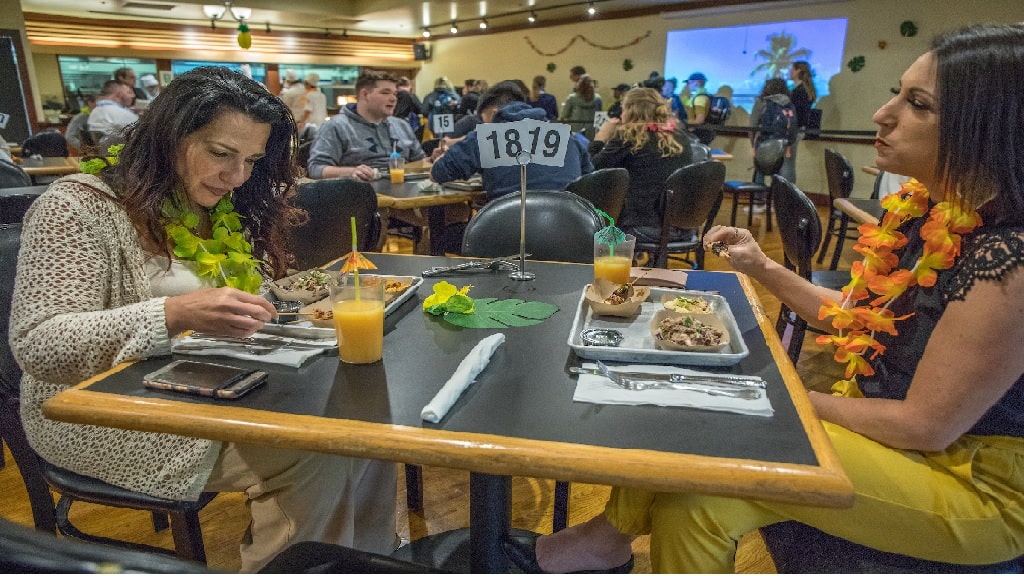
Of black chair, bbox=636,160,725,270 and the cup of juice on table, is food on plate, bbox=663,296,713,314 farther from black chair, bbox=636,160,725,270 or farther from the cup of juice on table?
the cup of juice on table

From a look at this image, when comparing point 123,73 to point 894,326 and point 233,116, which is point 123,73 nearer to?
point 233,116

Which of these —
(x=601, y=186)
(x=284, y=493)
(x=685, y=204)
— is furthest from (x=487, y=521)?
(x=685, y=204)

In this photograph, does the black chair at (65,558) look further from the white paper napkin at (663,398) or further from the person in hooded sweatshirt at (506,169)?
the person in hooded sweatshirt at (506,169)

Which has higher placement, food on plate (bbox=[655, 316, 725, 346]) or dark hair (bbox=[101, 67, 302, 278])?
dark hair (bbox=[101, 67, 302, 278])

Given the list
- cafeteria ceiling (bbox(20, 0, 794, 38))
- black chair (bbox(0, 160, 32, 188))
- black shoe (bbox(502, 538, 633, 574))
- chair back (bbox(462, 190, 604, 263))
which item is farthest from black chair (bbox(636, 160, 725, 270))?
cafeteria ceiling (bbox(20, 0, 794, 38))

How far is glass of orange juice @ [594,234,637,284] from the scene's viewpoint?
1.58 metres

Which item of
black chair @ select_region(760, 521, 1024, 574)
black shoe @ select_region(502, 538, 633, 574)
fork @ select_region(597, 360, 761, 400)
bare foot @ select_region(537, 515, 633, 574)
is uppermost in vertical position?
fork @ select_region(597, 360, 761, 400)

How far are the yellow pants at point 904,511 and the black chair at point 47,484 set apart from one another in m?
0.99

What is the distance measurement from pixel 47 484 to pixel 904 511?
173cm

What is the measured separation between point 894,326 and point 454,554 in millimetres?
1316

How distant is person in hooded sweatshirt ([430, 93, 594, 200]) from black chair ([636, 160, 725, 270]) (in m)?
0.55

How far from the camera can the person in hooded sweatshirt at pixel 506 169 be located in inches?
136

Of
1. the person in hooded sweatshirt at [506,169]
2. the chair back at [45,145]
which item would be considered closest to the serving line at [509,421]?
the person in hooded sweatshirt at [506,169]

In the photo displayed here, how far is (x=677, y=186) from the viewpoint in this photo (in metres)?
3.71
